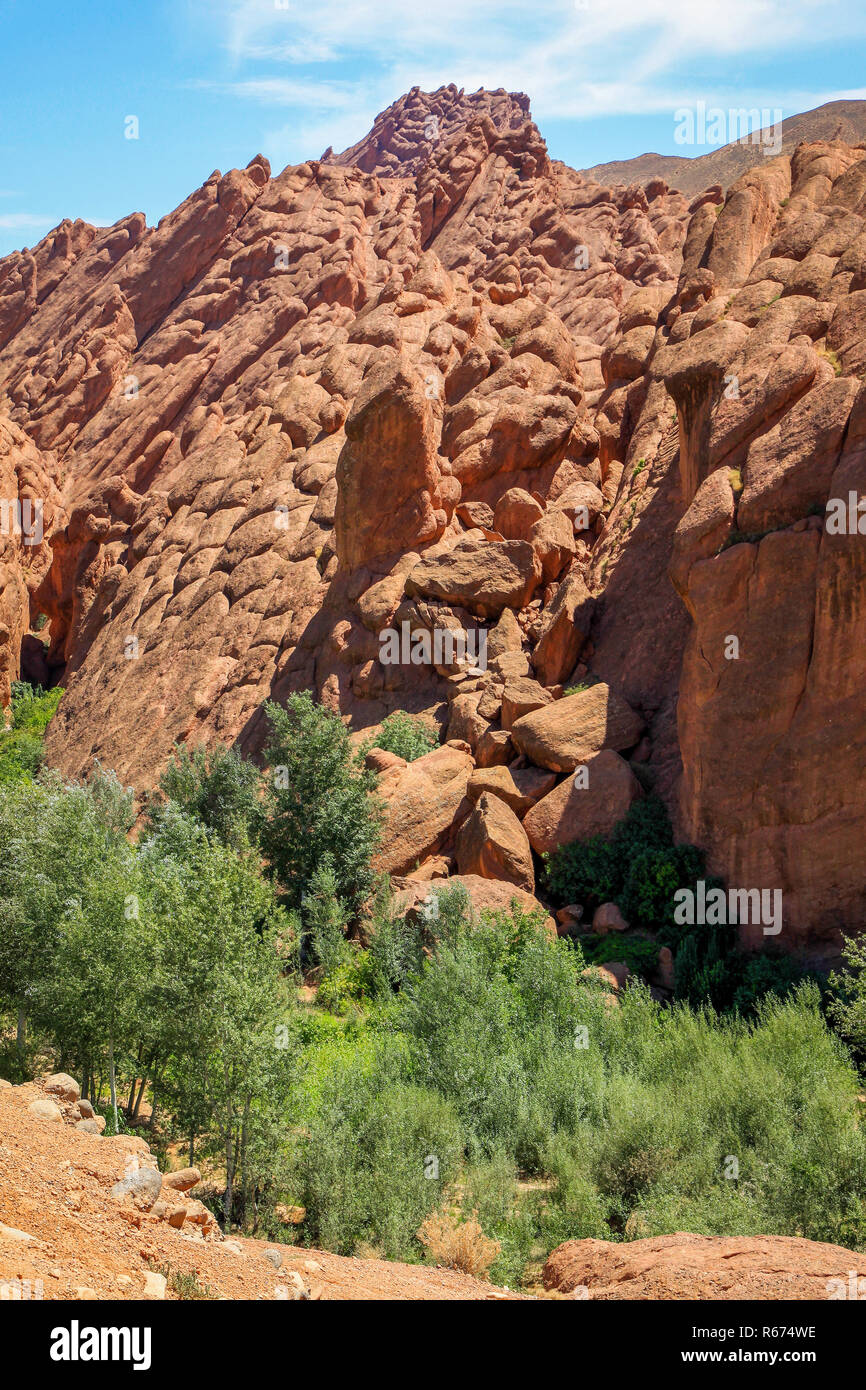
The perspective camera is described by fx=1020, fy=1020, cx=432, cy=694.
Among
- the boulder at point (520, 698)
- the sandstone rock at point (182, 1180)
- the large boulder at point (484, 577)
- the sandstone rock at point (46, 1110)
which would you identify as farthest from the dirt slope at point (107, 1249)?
the large boulder at point (484, 577)

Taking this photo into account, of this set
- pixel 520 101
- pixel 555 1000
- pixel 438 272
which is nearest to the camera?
pixel 555 1000

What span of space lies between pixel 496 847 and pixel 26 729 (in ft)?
88.7

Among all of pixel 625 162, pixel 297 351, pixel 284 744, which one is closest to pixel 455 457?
pixel 284 744

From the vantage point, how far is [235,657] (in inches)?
1433

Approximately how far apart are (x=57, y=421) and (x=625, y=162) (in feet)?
221

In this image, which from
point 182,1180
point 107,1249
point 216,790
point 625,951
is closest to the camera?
point 107,1249

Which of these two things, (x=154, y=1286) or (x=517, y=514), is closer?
(x=154, y=1286)

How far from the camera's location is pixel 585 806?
921 inches

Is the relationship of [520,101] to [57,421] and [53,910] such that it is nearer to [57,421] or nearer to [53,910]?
→ [57,421]

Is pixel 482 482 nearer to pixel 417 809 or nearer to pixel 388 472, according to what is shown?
pixel 388 472

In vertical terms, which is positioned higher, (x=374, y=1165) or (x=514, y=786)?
(x=514, y=786)

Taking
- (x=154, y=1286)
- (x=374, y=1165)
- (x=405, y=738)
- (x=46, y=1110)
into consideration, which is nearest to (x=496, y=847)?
(x=405, y=738)

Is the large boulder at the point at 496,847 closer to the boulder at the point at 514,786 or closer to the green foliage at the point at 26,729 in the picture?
the boulder at the point at 514,786

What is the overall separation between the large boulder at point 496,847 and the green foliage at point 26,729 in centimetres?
2009
